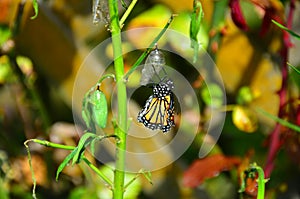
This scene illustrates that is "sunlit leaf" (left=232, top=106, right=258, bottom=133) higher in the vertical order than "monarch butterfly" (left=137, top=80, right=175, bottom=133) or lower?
higher

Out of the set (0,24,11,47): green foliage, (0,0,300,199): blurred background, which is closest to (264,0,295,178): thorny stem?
(0,0,300,199): blurred background

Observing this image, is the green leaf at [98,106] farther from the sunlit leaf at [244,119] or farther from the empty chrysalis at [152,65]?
the sunlit leaf at [244,119]

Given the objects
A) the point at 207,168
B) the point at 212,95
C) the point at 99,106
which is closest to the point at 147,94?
the point at 212,95

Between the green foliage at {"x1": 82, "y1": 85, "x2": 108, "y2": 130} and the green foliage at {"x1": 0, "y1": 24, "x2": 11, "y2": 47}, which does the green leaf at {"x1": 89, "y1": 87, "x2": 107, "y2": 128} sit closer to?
the green foliage at {"x1": 82, "y1": 85, "x2": 108, "y2": 130}

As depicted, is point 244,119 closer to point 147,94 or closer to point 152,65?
point 147,94

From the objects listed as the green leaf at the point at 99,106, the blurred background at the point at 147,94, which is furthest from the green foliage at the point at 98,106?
the blurred background at the point at 147,94
